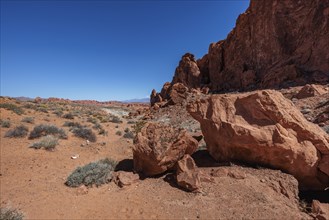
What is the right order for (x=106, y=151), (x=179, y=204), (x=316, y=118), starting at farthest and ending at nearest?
(x=316, y=118)
(x=106, y=151)
(x=179, y=204)

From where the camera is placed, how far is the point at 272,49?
27.5 metres

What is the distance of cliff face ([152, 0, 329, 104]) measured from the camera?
22.8 metres

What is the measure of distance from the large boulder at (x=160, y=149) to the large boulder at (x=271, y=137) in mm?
1025

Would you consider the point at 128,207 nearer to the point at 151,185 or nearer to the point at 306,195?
the point at 151,185

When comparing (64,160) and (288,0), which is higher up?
(288,0)

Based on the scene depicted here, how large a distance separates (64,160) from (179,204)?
5.32 metres

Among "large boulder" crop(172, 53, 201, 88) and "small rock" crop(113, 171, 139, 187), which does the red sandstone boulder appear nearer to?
"small rock" crop(113, 171, 139, 187)

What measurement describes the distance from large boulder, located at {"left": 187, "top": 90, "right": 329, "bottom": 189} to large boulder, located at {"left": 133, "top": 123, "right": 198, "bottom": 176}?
103 centimetres

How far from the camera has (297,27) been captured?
25688 mm

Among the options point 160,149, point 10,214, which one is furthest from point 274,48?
point 10,214

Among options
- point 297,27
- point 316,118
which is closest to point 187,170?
point 316,118

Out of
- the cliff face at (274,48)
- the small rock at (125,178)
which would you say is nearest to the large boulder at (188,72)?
the cliff face at (274,48)

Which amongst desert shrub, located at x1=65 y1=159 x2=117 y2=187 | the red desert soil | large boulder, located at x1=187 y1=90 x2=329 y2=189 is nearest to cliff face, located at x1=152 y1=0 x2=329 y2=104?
large boulder, located at x1=187 y1=90 x2=329 y2=189

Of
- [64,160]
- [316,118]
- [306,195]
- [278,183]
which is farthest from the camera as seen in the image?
[316,118]
